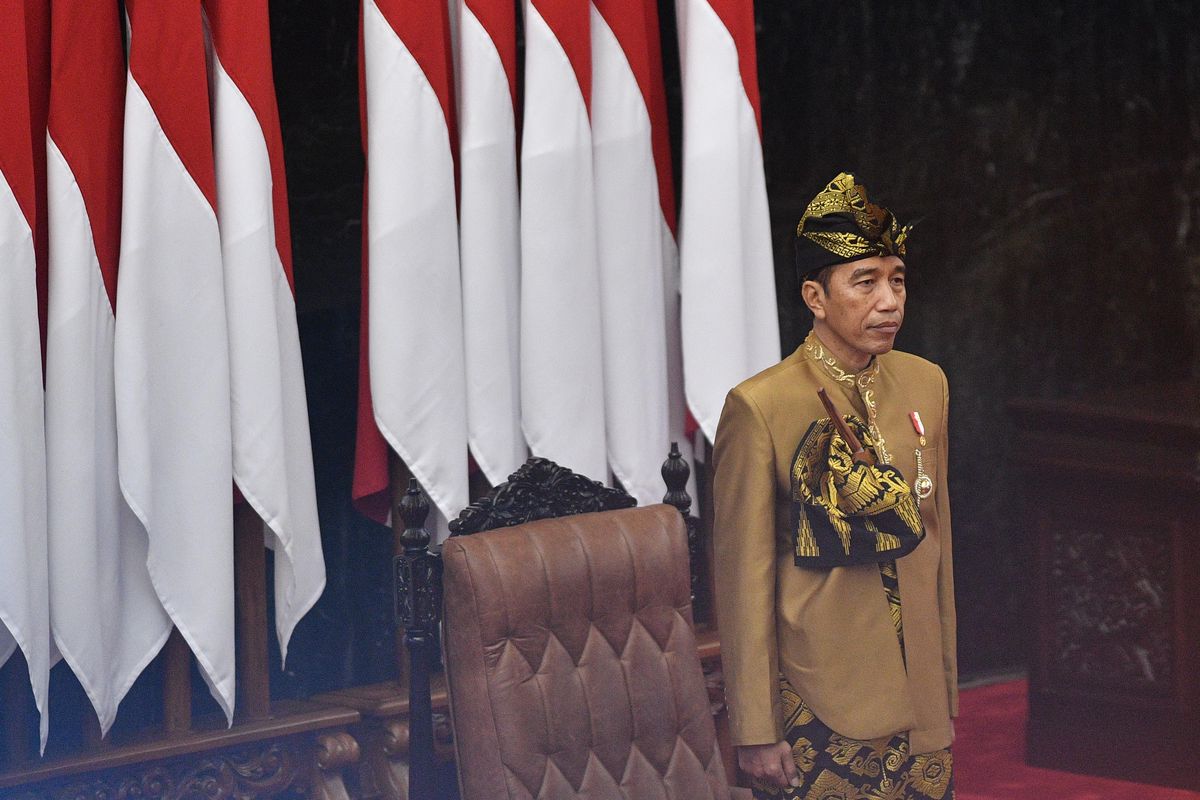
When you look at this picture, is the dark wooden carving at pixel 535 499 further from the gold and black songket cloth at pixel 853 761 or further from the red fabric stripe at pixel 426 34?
the red fabric stripe at pixel 426 34

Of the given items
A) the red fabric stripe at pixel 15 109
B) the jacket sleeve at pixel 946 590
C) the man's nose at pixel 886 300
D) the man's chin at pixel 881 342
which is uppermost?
the red fabric stripe at pixel 15 109

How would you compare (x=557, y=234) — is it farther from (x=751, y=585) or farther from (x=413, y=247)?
(x=751, y=585)

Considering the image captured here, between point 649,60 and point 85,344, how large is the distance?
136cm

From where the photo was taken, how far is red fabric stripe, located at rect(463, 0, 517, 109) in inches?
129

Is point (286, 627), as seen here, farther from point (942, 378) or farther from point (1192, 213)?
point (1192, 213)

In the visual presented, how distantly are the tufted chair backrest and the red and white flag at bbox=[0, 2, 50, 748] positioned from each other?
782 millimetres

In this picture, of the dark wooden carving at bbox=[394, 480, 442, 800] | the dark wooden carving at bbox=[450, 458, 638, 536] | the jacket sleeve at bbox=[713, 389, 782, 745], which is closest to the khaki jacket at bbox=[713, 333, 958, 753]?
the jacket sleeve at bbox=[713, 389, 782, 745]

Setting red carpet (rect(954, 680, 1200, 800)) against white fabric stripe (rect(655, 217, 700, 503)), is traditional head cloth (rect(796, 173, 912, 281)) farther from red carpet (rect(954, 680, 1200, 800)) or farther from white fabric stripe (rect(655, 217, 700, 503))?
red carpet (rect(954, 680, 1200, 800))

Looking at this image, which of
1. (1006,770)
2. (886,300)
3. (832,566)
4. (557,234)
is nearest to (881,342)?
(886,300)

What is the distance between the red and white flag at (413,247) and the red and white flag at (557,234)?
Result: 0.52 feet

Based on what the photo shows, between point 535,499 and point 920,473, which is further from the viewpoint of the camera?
point 535,499

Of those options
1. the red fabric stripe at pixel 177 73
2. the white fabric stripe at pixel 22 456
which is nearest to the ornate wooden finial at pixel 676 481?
the red fabric stripe at pixel 177 73

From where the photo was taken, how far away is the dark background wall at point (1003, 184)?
4508 millimetres

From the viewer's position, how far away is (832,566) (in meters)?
2.41
